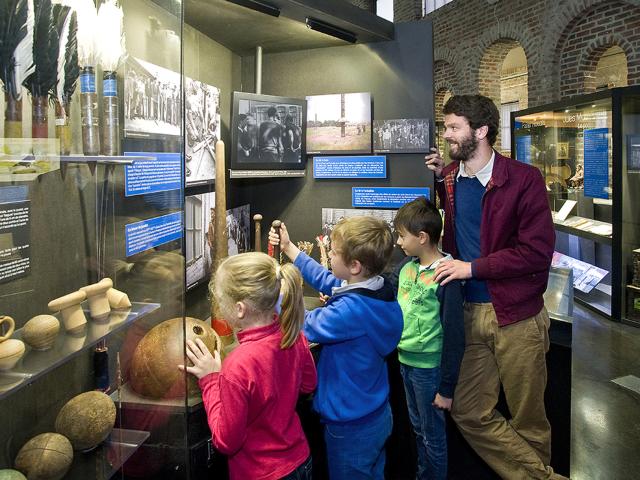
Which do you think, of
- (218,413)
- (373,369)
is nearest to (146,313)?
(218,413)

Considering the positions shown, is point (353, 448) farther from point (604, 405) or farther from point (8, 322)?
point (604, 405)

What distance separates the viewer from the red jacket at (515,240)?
8.32 ft

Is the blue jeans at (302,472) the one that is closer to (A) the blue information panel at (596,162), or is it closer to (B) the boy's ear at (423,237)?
(B) the boy's ear at (423,237)

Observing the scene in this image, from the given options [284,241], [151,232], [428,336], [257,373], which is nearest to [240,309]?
[257,373]

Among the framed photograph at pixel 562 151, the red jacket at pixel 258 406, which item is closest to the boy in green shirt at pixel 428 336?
the red jacket at pixel 258 406

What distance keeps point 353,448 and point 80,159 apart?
1495 millimetres

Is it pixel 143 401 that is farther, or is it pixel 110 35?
pixel 143 401

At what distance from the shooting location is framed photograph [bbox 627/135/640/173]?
→ 19.3 feet

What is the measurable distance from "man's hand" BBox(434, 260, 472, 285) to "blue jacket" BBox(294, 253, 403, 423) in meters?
0.42

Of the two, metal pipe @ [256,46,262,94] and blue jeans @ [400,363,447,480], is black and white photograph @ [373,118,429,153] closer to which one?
metal pipe @ [256,46,262,94]

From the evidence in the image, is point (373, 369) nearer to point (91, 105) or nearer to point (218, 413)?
point (218, 413)

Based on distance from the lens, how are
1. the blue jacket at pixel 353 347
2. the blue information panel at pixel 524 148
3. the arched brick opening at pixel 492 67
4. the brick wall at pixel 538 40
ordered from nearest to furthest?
1. the blue jacket at pixel 353 347
2. the brick wall at pixel 538 40
3. the blue information panel at pixel 524 148
4. the arched brick opening at pixel 492 67

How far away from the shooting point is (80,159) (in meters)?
1.55

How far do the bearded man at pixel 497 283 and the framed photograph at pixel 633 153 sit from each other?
4161 mm
